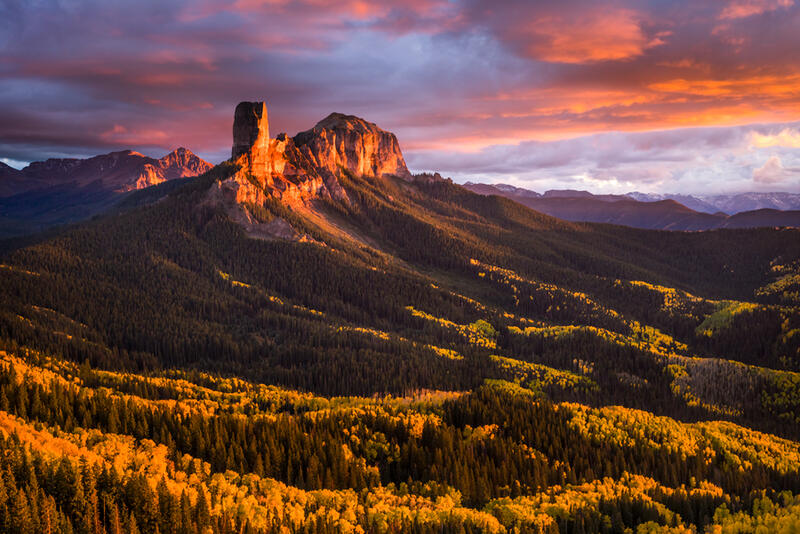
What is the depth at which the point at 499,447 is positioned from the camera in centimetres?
11962

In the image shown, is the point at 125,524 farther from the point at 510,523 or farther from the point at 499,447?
the point at 499,447

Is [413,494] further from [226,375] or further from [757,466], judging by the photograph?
[226,375]

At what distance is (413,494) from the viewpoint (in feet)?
322

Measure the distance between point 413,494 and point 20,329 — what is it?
539 feet

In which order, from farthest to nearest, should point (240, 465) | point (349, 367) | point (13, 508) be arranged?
point (349, 367), point (240, 465), point (13, 508)

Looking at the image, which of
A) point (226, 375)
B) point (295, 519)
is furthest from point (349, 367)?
point (295, 519)

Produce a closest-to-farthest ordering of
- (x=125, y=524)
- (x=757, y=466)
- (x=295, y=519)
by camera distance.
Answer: (x=125, y=524) → (x=295, y=519) → (x=757, y=466)

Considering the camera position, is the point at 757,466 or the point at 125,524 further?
the point at 757,466

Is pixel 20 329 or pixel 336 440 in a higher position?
pixel 20 329

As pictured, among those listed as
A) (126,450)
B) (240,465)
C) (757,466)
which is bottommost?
(757,466)

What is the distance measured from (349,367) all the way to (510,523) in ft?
Answer: 392

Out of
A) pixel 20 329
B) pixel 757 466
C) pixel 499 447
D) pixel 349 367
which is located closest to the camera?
pixel 499 447

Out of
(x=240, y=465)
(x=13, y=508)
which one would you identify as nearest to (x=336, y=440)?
(x=240, y=465)

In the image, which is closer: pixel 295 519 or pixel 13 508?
pixel 13 508
